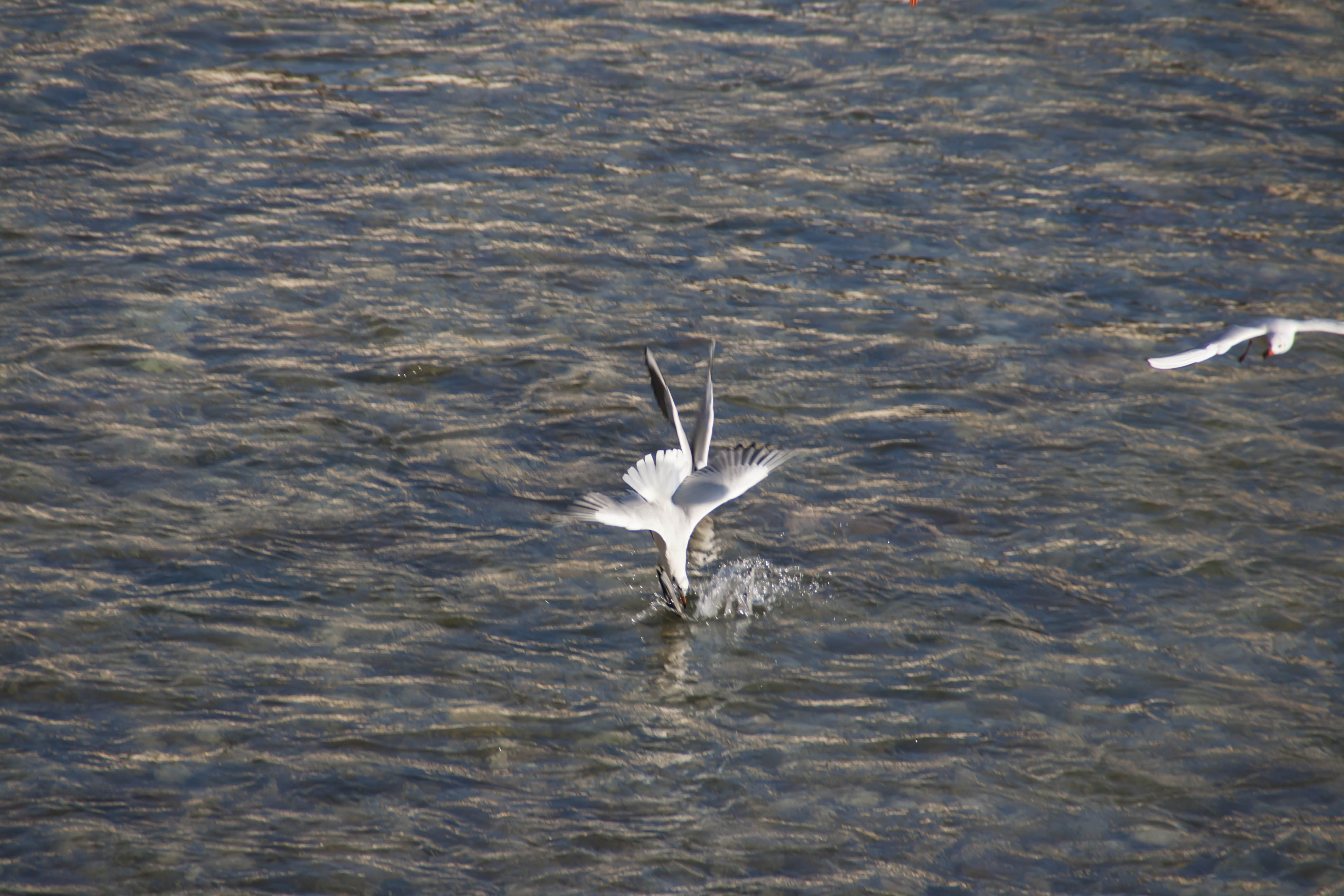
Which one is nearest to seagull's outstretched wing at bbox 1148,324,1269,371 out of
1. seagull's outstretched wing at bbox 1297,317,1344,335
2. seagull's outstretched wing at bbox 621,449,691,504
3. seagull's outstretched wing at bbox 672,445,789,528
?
seagull's outstretched wing at bbox 1297,317,1344,335

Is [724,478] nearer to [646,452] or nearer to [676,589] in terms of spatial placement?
[676,589]

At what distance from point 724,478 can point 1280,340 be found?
8.23ft

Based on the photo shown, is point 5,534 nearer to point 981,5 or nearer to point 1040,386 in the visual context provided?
point 1040,386

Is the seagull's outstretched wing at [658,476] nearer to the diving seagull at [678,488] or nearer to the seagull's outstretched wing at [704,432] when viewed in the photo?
the diving seagull at [678,488]

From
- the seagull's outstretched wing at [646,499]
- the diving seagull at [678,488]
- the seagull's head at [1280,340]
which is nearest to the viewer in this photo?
the seagull's outstretched wing at [646,499]

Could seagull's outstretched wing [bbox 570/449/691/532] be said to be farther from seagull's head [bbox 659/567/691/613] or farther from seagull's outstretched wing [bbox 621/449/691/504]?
seagull's head [bbox 659/567/691/613]

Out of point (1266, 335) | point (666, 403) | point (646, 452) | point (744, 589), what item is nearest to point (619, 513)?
point (666, 403)

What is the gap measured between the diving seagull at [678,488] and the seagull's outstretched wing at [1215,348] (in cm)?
166

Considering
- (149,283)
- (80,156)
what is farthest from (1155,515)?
(80,156)

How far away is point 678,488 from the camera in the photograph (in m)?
6.14

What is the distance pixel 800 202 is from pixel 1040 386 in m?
2.83

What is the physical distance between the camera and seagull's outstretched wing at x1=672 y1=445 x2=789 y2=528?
605 centimetres

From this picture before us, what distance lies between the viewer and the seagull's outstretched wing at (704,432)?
6.37 metres

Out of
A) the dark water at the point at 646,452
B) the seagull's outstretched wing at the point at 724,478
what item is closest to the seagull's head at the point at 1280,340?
the dark water at the point at 646,452
